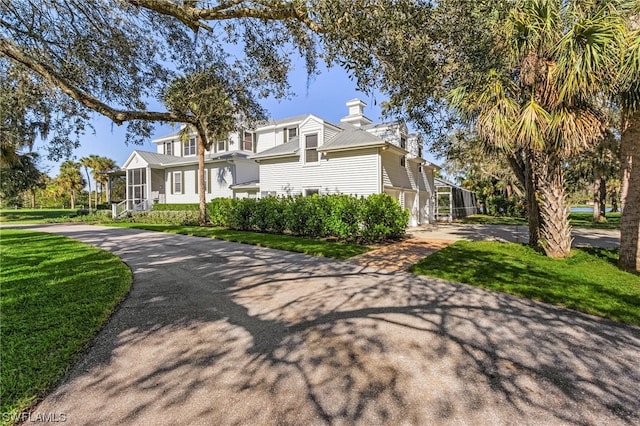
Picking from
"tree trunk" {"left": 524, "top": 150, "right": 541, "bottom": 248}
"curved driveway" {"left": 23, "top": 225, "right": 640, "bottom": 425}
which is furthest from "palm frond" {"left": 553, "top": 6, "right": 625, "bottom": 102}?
"curved driveway" {"left": 23, "top": 225, "right": 640, "bottom": 425}

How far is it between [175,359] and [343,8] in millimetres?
5087

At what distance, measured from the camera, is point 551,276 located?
7.05 m

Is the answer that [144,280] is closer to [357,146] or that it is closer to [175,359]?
[175,359]

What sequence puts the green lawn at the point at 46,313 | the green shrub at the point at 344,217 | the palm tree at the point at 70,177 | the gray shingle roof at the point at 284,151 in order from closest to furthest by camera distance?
the green lawn at the point at 46,313 < the green shrub at the point at 344,217 < the gray shingle roof at the point at 284,151 < the palm tree at the point at 70,177

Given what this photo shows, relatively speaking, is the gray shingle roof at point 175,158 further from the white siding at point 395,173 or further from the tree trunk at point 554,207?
the tree trunk at point 554,207

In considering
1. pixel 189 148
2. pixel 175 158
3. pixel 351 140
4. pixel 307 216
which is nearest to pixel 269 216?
pixel 307 216

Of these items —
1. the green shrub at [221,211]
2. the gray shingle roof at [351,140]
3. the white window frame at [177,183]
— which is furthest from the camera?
the white window frame at [177,183]

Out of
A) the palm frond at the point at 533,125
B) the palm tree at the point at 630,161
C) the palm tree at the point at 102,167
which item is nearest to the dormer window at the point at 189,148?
the palm tree at the point at 102,167

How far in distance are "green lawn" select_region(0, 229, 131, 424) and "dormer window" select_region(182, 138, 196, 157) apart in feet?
65.2

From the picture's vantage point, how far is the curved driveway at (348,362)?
255cm

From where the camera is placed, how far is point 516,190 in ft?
103

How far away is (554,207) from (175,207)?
78.3 ft

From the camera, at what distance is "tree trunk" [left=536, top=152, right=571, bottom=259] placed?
9.11 m

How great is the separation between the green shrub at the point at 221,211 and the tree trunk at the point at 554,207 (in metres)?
13.7
